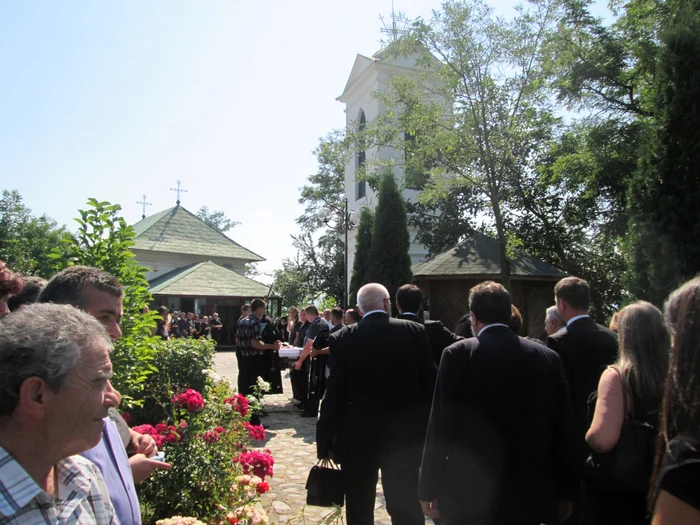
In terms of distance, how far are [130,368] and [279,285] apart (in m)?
35.5

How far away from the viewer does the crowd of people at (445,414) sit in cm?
146

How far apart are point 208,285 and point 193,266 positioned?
17.7 feet

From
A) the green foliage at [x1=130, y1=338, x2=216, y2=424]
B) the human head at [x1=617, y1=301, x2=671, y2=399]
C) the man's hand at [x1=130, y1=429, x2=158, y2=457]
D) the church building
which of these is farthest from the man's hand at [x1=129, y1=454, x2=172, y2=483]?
the church building

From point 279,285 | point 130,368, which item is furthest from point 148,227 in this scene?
point 130,368

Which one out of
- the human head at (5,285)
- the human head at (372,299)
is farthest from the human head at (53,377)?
the human head at (372,299)

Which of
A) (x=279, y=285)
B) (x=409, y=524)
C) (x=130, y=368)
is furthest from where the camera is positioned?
(x=279, y=285)

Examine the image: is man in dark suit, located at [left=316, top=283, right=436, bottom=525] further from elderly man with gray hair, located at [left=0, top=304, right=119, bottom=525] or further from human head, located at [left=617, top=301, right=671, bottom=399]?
elderly man with gray hair, located at [left=0, top=304, right=119, bottom=525]

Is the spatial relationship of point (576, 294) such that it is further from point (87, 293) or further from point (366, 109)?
point (366, 109)

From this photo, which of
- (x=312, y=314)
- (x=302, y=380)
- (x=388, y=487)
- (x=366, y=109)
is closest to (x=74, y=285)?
(x=388, y=487)

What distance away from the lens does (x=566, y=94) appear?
1838 cm

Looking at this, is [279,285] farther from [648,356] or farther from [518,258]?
[648,356]

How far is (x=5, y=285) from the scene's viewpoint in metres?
2.65

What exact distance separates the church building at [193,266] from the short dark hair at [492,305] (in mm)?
26678

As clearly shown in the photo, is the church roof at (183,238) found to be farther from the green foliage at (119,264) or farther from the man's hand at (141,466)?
the man's hand at (141,466)
